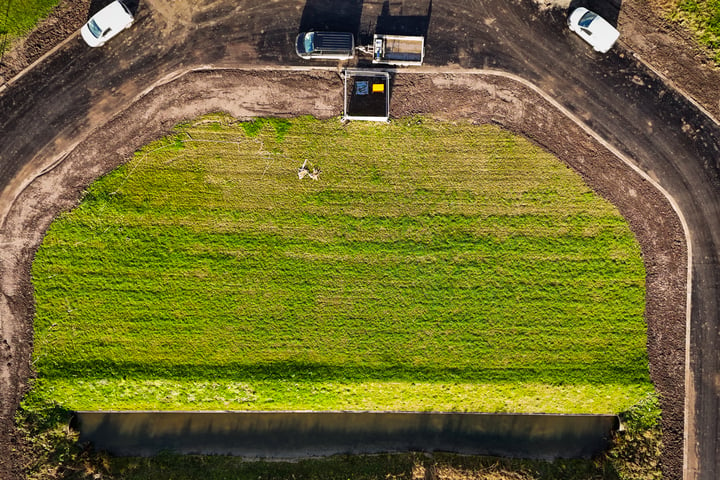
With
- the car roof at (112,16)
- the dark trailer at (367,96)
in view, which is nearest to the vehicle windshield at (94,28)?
the car roof at (112,16)

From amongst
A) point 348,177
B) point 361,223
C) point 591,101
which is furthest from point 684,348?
point 348,177

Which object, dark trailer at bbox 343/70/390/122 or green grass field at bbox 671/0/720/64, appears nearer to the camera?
dark trailer at bbox 343/70/390/122

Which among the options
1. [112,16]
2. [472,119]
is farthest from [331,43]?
[112,16]

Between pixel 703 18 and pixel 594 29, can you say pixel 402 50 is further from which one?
pixel 703 18

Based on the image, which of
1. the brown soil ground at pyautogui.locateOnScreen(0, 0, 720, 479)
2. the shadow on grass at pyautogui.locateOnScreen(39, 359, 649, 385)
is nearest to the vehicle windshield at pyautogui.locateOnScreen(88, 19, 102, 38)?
the brown soil ground at pyautogui.locateOnScreen(0, 0, 720, 479)

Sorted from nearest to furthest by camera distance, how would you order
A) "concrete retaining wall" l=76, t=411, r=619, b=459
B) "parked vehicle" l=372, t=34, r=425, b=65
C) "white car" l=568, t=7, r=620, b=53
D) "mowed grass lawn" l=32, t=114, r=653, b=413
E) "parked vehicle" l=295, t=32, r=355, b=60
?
"white car" l=568, t=7, r=620, b=53 < "parked vehicle" l=295, t=32, r=355, b=60 < "parked vehicle" l=372, t=34, r=425, b=65 < "mowed grass lawn" l=32, t=114, r=653, b=413 < "concrete retaining wall" l=76, t=411, r=619, b=459

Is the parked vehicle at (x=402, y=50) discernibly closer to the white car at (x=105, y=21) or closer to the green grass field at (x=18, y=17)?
the white car at (x=105, y=21)

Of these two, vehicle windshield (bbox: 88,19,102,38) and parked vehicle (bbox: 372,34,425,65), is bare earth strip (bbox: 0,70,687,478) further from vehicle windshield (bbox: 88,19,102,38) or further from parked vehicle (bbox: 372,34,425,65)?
vehicle windshield (bbox: 88,19,102,38)
